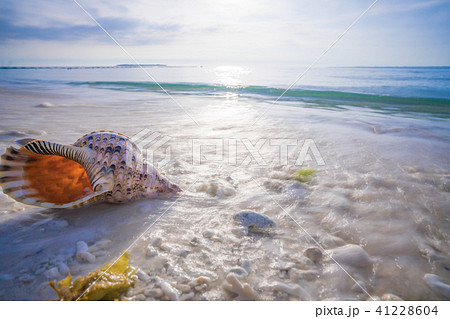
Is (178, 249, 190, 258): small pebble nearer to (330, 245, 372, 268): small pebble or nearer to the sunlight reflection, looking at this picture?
(330, 245, 372, 268): small pebble

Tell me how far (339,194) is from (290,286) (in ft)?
5.88

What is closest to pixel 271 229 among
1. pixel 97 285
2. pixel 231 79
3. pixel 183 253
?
pixel 183 253

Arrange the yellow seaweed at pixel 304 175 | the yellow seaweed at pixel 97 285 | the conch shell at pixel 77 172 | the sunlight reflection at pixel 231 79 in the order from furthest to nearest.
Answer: the sunlight reflection at pixel 231 79 → the yellow seaweed at pixel 304 175 → the conch shell at pixel 77 172 → the yellow seaweed at pixel 97 285

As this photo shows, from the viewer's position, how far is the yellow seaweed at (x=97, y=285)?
1524mm

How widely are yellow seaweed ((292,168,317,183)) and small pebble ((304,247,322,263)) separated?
1.61m

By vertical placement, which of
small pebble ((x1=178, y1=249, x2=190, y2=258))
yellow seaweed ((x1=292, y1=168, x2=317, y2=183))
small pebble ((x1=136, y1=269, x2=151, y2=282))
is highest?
yellow seaweed ((x1=292, y1=168, x2=317, y2=183))

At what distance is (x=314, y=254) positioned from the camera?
199 cm

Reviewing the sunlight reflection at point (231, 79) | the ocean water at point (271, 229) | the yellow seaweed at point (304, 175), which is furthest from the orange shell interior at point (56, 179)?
the sunlight reflection at point (231, 79)

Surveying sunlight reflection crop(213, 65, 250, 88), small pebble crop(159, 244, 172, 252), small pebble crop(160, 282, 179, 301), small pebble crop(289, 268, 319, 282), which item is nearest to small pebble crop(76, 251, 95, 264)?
small pebble crop(159, 244, 172, 252)

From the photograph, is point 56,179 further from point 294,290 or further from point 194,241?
point 294,290

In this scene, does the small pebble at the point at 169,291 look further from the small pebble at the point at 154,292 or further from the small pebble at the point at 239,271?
the small pebble at the point at 239,271

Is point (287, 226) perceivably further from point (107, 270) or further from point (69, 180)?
point (69, 180)

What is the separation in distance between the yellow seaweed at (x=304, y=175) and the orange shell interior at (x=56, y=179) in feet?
8.81

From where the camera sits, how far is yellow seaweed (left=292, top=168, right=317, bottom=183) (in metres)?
3.57
